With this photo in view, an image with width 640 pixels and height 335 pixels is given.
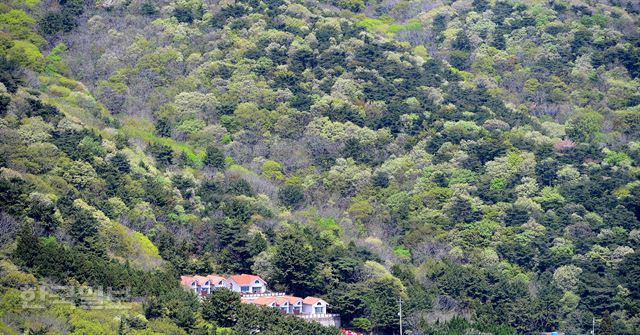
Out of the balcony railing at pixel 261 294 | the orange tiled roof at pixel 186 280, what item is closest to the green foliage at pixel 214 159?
the balcony railing at pixel 261 294

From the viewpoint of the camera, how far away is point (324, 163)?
95.9 m

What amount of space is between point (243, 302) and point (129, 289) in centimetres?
704

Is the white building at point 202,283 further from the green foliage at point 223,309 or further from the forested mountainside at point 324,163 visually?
the green foliage at point 223,309

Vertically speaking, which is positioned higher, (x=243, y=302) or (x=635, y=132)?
(x=635, y=132)

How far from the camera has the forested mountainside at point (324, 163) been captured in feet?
240

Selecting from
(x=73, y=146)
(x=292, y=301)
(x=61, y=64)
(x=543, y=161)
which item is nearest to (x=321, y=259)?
(x=292, y=301)

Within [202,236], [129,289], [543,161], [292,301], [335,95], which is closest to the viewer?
[129,289]

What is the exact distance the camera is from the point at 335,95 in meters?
103

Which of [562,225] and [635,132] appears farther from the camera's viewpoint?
[635,132]

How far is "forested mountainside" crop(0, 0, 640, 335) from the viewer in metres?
73.2

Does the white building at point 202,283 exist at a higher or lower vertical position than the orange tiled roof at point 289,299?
higher

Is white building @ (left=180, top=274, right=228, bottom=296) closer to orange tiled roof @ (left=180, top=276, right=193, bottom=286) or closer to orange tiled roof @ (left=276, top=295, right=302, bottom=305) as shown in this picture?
orange tiled roof @ (left=180, top=276, right=193, bottom=286)

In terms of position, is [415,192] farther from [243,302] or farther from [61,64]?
[61,64]

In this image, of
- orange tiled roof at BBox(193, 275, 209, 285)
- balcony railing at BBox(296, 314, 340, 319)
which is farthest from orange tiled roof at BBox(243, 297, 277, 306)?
orange tiled roof at BBox(193, 275, 209, 285)
